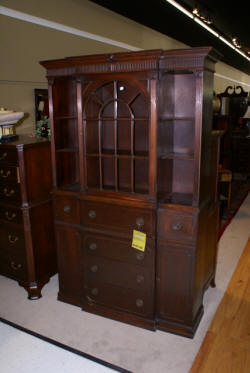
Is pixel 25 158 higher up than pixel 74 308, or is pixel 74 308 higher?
pixel 25 158

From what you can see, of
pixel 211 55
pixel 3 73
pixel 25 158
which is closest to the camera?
pixel 211 55

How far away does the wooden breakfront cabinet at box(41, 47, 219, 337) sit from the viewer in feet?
6.70

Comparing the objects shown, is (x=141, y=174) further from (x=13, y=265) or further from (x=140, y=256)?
(x=13, y=265)

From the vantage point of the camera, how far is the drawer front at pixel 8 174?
101 inches

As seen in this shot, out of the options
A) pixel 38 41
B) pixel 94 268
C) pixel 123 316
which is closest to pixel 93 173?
pixel 94 268

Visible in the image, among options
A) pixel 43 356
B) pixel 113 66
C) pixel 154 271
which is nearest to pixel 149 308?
pixel 154 271

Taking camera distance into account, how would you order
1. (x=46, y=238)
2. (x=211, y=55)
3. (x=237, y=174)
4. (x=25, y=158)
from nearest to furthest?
(x=211, y=55) → (x=25, y=158) → (x=46, y=238) → (x=237, y=174)

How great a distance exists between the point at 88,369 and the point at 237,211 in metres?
3.62

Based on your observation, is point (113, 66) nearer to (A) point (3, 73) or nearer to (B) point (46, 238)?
(B) point (46, 238)

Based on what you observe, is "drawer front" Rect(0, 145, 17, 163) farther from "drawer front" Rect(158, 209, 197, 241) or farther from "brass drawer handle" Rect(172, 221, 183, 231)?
"brass drawer handle" Rect(172, 221, 183, 231)

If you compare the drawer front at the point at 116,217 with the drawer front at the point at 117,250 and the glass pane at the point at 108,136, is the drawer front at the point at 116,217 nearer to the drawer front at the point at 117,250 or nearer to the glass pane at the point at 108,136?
the drawer front at the point at 117,250

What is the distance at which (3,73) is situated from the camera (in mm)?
3729

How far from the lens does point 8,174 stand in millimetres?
2602

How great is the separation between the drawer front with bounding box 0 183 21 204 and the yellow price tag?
1.06 m
